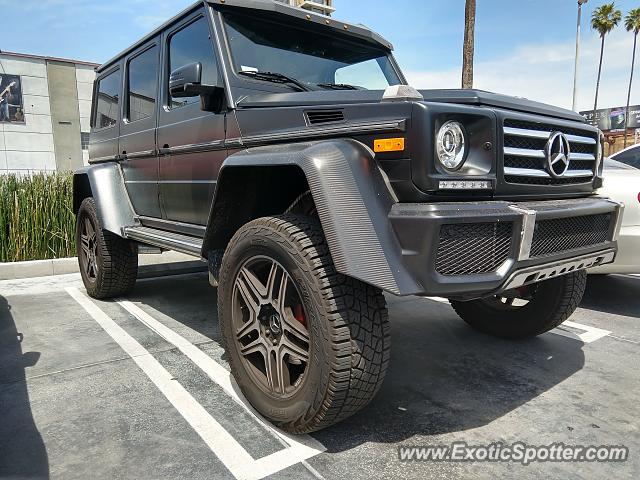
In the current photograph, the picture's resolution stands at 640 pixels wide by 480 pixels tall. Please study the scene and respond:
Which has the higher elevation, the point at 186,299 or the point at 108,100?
the point at 108,100

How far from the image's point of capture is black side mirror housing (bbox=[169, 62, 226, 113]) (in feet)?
8.43

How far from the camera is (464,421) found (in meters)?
2.36

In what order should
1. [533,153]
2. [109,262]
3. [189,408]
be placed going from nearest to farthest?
[533,153] < [189,408] < [109,262]

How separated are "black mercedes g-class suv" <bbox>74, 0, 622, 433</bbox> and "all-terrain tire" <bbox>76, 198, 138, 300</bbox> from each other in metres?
1.22

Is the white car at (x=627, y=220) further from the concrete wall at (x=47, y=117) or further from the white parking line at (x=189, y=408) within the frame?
the concrete wall at (x=47, y=117)

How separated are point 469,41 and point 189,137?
1051 cm

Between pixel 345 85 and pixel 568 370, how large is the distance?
2.35 m

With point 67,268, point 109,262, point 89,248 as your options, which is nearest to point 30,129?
point 67,268

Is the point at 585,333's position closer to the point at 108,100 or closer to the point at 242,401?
the point at 242,401

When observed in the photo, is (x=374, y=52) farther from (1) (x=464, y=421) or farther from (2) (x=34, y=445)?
(2) (x=34, y=445)

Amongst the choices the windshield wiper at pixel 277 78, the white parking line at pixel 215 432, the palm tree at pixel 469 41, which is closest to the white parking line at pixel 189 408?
the white parking line at pixel 215 432

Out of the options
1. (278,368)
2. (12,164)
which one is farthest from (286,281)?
(12,164)

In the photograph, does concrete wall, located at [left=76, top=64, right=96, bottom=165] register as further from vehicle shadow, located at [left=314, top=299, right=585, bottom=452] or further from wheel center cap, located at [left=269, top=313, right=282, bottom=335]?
wheel center cap, located at [left=269, top=313, right=282, bottom=335]

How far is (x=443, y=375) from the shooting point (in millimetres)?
2898
